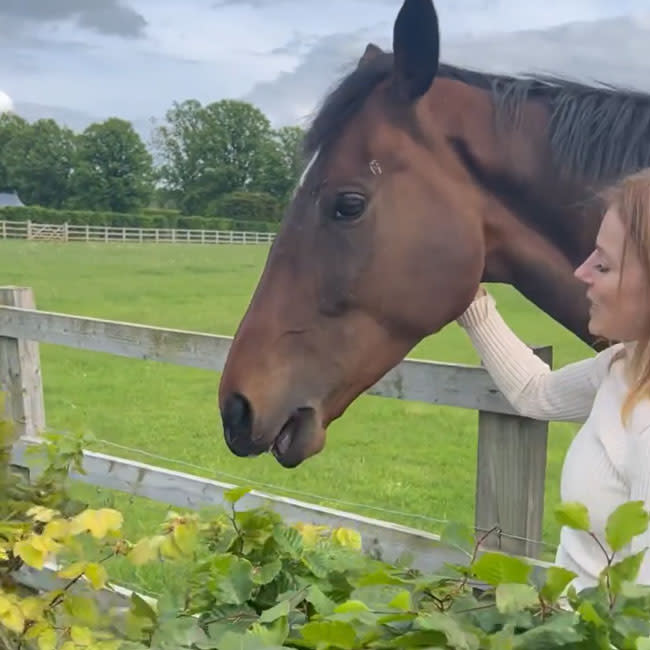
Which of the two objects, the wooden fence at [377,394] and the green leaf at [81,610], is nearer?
the green leaf at [81,610]

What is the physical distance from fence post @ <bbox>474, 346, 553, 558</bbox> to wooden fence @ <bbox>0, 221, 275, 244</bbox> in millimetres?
42538

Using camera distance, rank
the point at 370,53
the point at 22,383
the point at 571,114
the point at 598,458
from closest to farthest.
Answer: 1. the point at 598,458
2. the point at 571,114
3. the point at 370,53
4. the point at 22,383

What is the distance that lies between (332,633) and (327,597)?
0.21m

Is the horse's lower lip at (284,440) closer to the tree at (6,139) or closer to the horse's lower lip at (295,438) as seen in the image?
the horse's lower lip at (295,438)

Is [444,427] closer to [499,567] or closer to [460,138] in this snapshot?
[460,138]

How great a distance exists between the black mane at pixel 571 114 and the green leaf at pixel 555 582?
130cm

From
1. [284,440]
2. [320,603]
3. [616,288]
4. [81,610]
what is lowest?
[81,610]

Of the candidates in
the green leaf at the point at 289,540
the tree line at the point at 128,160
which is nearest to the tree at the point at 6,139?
the tree line at the point at 128,160

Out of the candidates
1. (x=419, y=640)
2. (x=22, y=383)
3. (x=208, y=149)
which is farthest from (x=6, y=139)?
(x=419, y=640)

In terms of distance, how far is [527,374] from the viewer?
1864 millimetres

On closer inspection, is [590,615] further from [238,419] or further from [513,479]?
[513,479]

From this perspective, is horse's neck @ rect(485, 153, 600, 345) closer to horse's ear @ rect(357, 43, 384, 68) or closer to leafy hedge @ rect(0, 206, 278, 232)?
horse's ear @ rect(357, 43, 384, 68)

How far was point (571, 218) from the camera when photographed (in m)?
1.97

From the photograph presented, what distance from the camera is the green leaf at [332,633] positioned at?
0.77m
